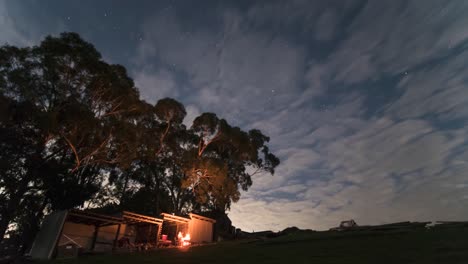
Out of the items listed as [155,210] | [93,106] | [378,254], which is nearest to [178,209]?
[155,210]

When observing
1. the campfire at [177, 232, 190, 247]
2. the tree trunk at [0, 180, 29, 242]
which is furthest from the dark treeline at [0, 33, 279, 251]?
the campfire at [177, 232, 190, 247]

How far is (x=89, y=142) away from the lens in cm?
2080

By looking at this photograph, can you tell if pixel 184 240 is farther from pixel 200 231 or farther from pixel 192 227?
pixel 200 231

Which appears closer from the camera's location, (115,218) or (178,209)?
(115,218)

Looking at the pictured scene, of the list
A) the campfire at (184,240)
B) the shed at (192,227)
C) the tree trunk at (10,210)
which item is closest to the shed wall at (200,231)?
the shed at (192,227)

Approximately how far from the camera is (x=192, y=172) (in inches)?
1089

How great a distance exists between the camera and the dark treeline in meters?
18.1

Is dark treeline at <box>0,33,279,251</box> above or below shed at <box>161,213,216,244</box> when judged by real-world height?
above

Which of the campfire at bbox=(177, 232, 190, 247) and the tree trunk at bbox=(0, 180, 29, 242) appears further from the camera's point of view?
the campfire at bbox=(177, 232, 190, 247)

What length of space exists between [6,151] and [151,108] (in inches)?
471

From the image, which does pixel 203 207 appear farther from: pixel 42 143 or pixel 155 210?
pixel 42 143

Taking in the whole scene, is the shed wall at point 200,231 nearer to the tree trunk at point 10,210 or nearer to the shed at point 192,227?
the shed at point 192,227

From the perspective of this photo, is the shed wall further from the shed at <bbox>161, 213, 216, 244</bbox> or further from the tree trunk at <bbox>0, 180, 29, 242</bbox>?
the tree trunk at <bbox>0, 180, 29, 242</bbox>

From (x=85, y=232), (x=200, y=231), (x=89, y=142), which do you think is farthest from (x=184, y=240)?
(x=89, y=142)
